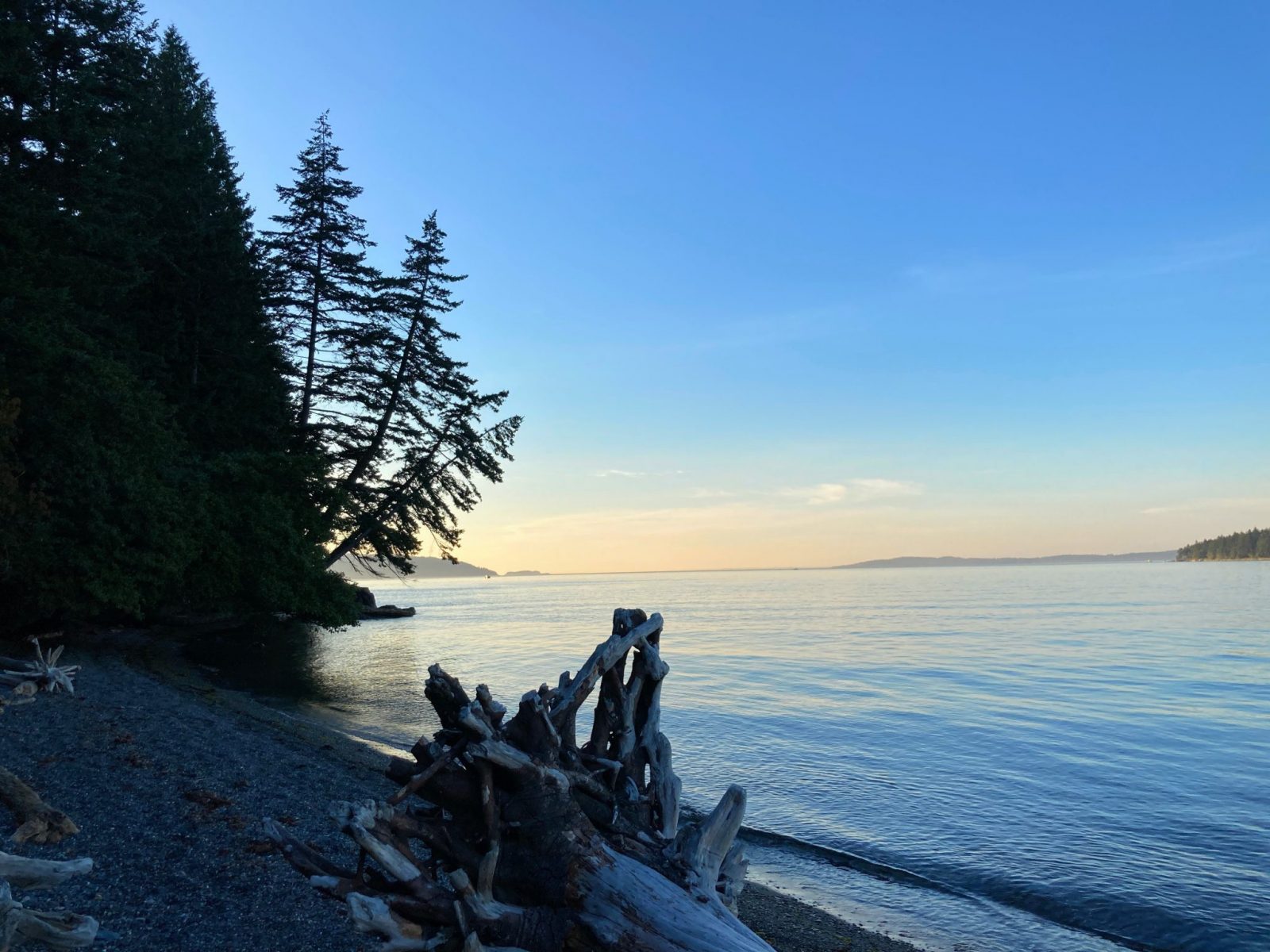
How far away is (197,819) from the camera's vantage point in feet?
28.0

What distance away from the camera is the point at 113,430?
69.8 feet

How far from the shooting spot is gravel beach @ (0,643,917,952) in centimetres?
618

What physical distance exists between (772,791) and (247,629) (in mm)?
34410

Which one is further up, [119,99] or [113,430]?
[119,99]

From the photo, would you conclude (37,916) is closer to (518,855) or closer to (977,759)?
(518,855)

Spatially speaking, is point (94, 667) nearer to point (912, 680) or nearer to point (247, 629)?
point (247, 629)

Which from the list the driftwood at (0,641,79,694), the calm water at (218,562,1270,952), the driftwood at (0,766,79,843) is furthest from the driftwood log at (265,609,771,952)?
the driftwood at (0,641,79,694)

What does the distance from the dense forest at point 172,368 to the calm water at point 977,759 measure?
6512mm

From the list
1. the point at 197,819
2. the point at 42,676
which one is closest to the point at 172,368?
the point at 42,676

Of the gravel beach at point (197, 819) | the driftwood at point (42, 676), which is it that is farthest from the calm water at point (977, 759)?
the driftwood at point (42, 676)

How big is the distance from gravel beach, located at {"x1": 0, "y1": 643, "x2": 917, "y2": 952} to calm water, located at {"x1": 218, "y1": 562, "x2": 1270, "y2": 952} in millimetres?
2823

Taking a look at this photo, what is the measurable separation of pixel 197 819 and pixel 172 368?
3184cm

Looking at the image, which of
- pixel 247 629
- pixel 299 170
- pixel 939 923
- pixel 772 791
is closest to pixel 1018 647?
pixel 772 791

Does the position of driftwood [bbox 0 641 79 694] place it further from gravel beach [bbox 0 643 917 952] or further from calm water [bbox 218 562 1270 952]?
calm water [bbox 218 562 1270 952]
